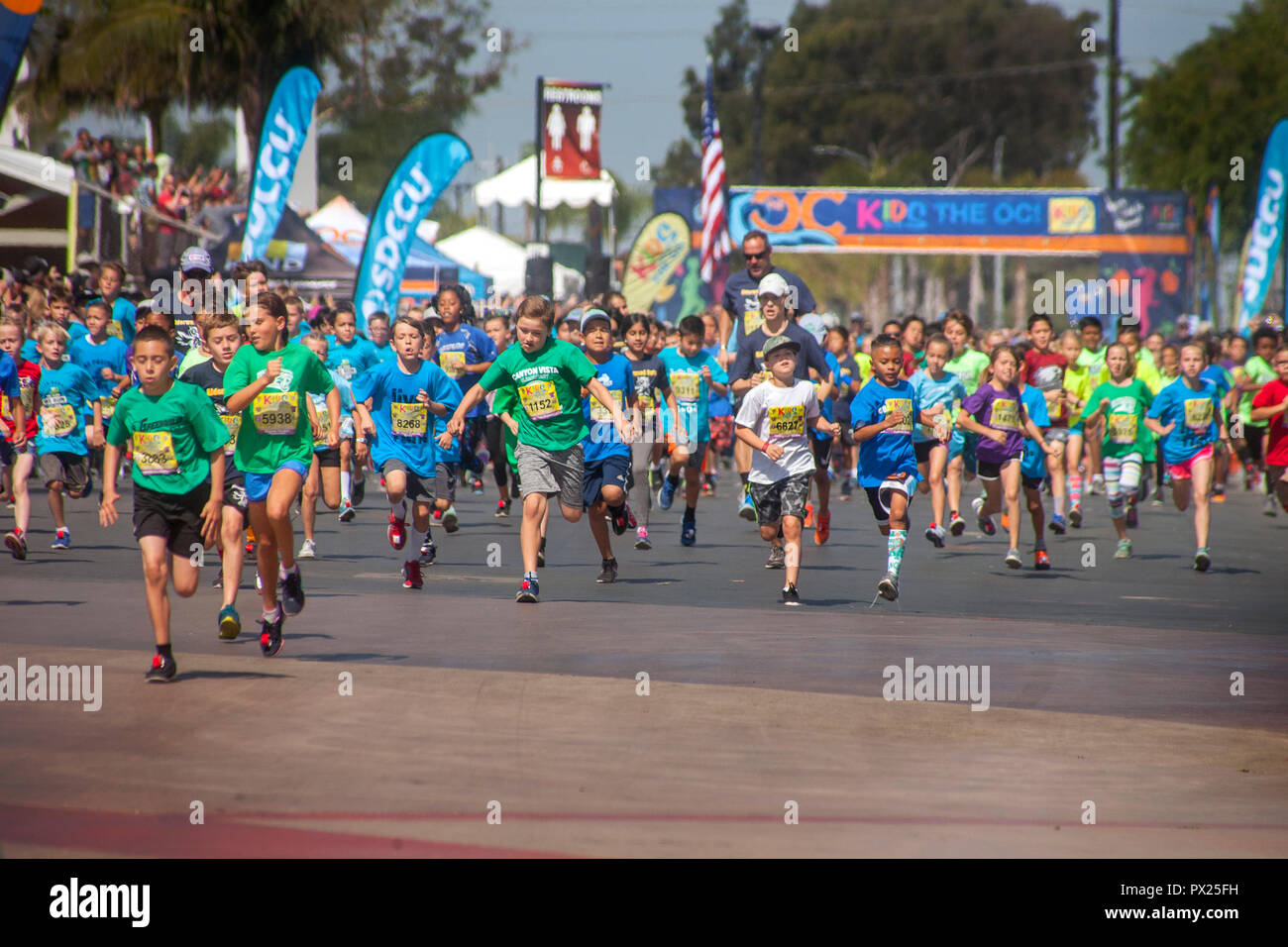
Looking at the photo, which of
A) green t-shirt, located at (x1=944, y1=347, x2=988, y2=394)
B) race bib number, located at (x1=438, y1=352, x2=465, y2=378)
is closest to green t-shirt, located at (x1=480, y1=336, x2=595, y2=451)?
race bib number, located at (x1=438, y1=352, x2=465, y2=378)

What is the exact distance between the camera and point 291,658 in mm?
8500

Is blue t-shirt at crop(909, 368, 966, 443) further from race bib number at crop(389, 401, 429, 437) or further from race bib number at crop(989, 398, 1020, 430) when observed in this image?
race bib number at crop(389, 401, 429, 437)

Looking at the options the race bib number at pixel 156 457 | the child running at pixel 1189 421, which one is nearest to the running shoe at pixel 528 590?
the race bib number at pixel 156 457

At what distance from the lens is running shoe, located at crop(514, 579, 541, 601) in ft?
34.9

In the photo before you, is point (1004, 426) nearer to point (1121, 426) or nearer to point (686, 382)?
point (1121, 426)

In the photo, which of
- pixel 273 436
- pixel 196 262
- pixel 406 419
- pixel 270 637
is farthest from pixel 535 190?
pixel 270 637

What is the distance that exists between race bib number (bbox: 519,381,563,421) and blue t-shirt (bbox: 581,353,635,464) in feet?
2.42

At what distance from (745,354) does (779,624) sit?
3549 millimetres

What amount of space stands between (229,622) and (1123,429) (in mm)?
8878

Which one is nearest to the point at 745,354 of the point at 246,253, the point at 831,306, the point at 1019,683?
the point at 1019,683

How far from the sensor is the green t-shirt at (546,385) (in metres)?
11.0

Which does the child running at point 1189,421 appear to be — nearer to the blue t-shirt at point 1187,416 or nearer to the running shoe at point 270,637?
the blue t-shirt at point 1187,416

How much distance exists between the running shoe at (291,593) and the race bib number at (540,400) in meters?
2.58
